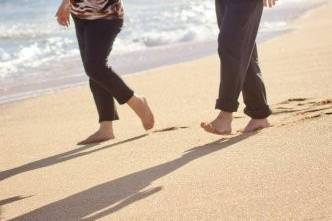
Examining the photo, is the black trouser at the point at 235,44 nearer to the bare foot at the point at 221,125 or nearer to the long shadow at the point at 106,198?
the bare foot at the point at 221,125

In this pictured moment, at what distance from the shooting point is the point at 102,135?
197 inches

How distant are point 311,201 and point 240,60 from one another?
148cm

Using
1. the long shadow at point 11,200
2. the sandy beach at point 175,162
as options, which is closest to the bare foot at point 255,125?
the sandy beach at point 175,162

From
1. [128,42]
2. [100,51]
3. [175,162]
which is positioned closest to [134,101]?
[100,51]

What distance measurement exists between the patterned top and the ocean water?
2.86 m

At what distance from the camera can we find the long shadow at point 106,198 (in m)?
3.32

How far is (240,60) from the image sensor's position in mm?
4379

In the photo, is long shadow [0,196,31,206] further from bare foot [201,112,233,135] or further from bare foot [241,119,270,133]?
bare foot [241,119,270,133]

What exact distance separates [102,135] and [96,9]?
77cm

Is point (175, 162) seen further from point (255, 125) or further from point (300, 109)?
point (300, 109)

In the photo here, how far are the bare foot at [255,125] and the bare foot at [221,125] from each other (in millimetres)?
196

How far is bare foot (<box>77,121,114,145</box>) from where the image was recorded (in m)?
4.97

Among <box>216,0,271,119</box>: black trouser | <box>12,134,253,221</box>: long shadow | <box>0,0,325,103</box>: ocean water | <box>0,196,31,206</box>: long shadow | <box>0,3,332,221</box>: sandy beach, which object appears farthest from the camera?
<box>0,0,325,103</box>: ocean water

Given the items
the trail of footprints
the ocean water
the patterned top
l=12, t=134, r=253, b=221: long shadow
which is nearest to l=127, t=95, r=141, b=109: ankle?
the patterned top
